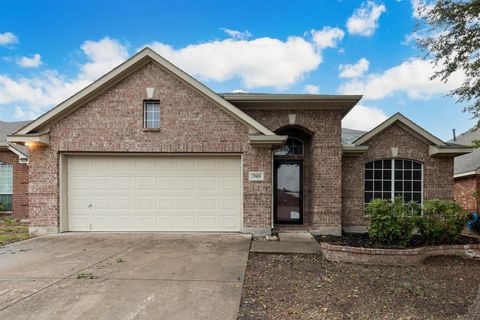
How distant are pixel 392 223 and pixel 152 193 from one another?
22.8ft

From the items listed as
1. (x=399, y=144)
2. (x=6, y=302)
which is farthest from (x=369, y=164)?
(x=6, y=302)

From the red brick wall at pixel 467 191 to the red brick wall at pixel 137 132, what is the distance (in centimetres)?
1014

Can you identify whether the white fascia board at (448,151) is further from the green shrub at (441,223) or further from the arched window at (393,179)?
the green shrub at (441,223)

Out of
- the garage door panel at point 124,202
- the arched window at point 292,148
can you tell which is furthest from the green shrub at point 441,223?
the garage door panel at point 124,202

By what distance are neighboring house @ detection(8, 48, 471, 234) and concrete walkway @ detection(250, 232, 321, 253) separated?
2.37 ft

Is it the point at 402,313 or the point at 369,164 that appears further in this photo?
the point at 369,164

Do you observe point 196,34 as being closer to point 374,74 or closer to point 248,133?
point 248,133

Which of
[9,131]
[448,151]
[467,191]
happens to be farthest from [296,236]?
[9,131]

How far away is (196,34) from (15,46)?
10.6 metres

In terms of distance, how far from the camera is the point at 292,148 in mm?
10000

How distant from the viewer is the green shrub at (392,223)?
22.1 feet

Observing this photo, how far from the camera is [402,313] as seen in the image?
3752 millimetres

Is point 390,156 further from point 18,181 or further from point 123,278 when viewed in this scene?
point 18,181

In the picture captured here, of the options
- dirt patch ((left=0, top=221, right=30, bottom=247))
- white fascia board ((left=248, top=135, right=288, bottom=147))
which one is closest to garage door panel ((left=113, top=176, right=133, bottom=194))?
dirt patch ((left=0, top=221, right=30, bottom=247))
